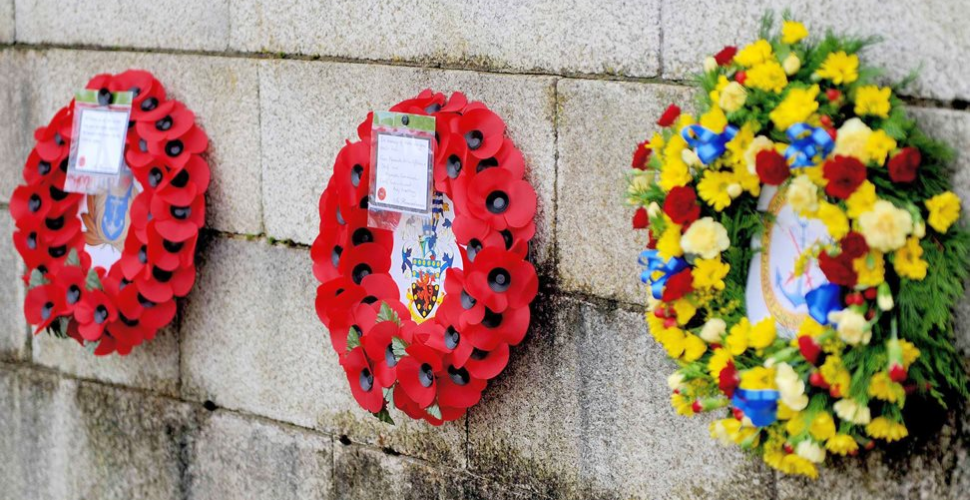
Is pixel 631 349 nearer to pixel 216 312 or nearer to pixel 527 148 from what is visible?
pixel 527 148

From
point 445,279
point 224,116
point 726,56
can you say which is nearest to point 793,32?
point 726,56

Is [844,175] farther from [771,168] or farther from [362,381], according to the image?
[362,381]

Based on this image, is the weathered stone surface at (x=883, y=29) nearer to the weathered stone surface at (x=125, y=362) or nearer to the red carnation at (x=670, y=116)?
the red carnation at (x=670, y=116)

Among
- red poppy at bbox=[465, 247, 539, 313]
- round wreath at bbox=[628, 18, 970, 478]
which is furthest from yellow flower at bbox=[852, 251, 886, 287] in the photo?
red poppy at bbox=[465, 247, 539, 313]

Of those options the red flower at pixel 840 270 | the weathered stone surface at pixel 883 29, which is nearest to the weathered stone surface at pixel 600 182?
the weathered stone surface at pixel 883 29

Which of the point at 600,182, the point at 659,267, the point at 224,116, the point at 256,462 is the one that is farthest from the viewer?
the point at 256,462

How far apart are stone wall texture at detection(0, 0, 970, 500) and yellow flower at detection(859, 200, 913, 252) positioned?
287mm

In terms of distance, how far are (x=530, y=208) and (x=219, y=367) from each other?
171 centimetres

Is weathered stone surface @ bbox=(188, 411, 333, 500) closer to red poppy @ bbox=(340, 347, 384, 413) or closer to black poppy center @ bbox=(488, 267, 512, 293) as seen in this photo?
red poppy @ bbox=(340, 347, 384, 413)

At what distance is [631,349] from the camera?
11.6 feet

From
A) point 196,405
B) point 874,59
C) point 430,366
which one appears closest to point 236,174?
point 196,405

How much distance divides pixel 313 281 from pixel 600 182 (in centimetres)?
128

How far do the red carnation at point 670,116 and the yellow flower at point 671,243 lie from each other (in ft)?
0.94

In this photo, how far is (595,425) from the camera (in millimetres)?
3670
